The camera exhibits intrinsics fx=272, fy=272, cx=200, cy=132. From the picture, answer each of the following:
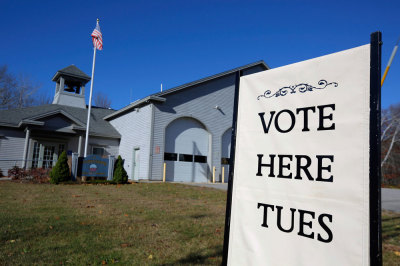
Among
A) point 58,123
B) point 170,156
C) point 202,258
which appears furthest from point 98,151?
point 202,258

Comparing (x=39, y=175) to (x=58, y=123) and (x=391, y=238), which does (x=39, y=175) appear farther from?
(x=391, y=238)

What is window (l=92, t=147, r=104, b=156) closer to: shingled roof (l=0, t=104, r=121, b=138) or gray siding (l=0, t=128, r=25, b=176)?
shingled roof (l=0, t=104, r=121, b=138)

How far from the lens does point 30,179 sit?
13.3 m

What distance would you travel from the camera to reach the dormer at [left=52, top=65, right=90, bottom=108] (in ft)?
75.7

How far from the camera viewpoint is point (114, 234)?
4535mm

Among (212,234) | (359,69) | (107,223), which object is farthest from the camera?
(107,223)

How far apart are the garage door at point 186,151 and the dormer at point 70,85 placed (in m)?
11.4

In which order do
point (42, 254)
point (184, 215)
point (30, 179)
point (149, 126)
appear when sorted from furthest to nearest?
point (149, 126) → point (30, 179) → point (184, 215) → point (42, 254)

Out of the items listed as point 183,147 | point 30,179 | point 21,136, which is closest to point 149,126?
point 183,147

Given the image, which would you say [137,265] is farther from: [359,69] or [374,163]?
[359,69]

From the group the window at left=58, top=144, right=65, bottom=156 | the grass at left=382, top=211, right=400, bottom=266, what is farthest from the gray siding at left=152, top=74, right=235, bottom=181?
the grass at left=382, top=211, right=400, bottom=266

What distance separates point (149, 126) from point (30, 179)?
6563mm

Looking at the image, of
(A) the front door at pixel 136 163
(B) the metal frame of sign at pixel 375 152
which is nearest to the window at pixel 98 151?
(A) the front door at pixel 136 163

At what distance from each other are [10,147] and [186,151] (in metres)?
11.3
